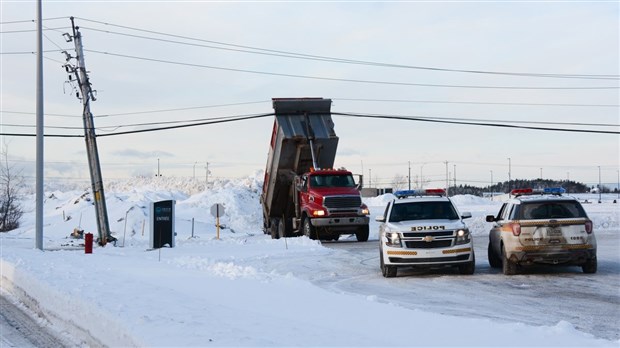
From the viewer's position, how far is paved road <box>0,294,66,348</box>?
32.8 feet

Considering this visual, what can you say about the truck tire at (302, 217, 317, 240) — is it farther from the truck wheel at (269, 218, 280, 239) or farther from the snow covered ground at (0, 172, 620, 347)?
the snow covered ground at (0, 172, 620, 347)

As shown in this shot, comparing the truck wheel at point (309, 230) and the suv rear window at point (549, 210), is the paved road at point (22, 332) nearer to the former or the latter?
the suv rear window at point (549, 210)

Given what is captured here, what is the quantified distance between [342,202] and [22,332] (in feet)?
64.5

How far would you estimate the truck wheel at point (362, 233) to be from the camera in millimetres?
30755

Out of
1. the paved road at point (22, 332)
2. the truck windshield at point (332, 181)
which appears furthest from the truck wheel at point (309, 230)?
the paved road at point (22, 332)

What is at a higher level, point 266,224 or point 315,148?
point 315,148

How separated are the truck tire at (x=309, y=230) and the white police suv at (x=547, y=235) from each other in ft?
43.5

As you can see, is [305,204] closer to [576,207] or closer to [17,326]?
[576,207]

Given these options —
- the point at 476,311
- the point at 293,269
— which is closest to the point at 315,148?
the point at 293,269

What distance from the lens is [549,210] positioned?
16.5m

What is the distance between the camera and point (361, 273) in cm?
1819

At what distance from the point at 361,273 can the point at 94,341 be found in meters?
9.47

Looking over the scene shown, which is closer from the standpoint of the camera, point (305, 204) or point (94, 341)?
point (94, 341)

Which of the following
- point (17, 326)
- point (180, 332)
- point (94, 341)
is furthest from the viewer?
point (17, 326)
